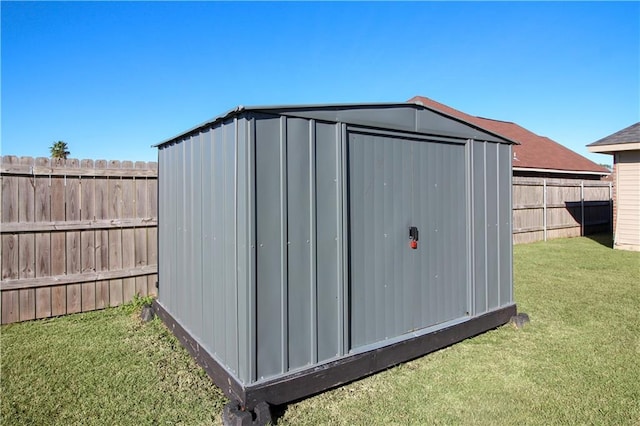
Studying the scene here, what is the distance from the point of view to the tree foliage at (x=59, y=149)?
29781 millimetres

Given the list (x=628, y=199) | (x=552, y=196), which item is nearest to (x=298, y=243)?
(x=628, y=199)

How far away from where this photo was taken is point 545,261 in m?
8.27

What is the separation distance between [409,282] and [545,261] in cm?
636

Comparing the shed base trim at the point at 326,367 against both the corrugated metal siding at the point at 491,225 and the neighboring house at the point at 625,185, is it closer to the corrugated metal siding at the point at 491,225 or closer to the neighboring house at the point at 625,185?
the corrugated metal siding at the point at 491,225

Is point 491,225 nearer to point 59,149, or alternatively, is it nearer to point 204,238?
point 204,238

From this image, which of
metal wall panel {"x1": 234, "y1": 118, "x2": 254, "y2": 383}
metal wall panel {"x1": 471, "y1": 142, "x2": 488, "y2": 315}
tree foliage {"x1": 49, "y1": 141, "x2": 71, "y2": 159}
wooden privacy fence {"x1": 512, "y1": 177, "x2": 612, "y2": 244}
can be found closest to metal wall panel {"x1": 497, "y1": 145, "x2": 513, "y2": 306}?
metal wall panel {"x1": 471, "y1": 142, "x2": 488, "y2": 315}

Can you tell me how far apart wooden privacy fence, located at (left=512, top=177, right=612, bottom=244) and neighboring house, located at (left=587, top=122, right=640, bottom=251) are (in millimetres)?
1952

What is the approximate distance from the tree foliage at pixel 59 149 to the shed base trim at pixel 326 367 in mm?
32370

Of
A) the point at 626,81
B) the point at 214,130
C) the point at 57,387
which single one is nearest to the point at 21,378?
the point at 57,387

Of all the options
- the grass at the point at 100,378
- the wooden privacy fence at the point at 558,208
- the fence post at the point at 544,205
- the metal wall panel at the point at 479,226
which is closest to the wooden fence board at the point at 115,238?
the grass at the point at 100,378

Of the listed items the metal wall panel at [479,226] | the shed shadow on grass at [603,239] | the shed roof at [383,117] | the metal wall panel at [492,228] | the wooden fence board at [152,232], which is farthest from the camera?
the shed shadow on grass at [603,239]

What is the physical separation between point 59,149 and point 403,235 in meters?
34.8

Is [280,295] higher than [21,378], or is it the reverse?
[280,295]

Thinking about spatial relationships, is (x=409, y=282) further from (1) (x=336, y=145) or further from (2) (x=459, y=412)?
(1) (x=336, y=145)
